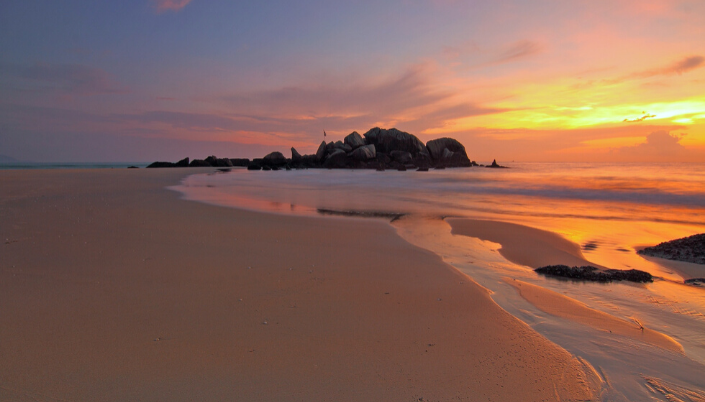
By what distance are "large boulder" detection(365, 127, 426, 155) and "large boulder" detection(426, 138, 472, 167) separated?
554 cm

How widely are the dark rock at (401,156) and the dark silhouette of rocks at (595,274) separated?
204ft

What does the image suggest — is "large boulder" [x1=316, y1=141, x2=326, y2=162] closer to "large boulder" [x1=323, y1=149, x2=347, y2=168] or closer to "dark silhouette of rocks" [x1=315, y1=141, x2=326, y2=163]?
"dark silhouette of rocks" [x1=315, y1=141, x2=326, y2=163]

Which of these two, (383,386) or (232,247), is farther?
(232,247)

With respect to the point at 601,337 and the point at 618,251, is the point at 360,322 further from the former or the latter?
the point at 618,251

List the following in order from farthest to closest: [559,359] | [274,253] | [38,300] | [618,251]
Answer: [618,251] → [274,253] → [38,300] → [559,359]

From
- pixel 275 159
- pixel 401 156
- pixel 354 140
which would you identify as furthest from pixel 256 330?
pixel 275 159

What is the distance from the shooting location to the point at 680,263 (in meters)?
5.77

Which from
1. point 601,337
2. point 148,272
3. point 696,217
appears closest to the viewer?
point 601,337

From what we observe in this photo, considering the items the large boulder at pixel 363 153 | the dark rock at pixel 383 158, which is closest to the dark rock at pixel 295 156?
the large boulder at pixel 363 153

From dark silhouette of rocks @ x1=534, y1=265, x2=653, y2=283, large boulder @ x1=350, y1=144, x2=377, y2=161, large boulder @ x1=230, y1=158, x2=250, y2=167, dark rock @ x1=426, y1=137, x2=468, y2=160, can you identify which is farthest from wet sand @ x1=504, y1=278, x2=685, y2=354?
large boulder @ x1=230, y1=158, x2=250, y2=167

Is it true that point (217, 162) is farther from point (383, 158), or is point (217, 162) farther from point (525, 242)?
point (525, 242)

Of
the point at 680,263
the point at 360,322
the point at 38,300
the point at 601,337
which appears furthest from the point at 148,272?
the point at 680,263

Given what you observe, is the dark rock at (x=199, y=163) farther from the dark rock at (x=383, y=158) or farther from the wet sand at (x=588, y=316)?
the wet sand at (x=588, y=316)

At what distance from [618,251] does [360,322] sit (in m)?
6.26
